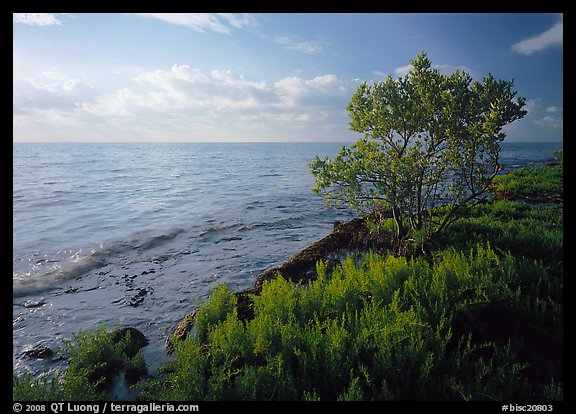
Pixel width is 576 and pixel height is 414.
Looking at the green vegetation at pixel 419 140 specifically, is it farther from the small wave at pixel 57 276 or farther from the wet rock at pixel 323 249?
the small wave at pixel 57 276

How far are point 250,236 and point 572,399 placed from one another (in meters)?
13.3

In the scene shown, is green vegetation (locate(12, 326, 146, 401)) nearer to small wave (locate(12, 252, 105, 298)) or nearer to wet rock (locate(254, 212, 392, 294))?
wet rock (locate(254, 212, 392, 294))

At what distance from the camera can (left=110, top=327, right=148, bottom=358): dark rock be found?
715 cm

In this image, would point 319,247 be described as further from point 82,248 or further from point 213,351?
point 82,248

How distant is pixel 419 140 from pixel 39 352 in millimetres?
11401

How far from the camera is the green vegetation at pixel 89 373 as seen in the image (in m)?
5.26

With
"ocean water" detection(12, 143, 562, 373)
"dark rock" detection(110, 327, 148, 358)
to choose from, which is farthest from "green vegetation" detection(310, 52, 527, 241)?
"dark rock" detection(110, 327, 148, 358)

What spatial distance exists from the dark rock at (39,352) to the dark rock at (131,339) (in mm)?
1517

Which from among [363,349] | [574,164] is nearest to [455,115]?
[574,164]

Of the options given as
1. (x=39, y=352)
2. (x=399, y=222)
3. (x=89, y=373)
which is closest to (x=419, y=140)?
(x=399, y=222)

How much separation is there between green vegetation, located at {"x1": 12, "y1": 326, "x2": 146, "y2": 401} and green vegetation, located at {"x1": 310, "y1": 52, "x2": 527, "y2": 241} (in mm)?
6256

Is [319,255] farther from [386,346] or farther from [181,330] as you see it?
[386,346]
